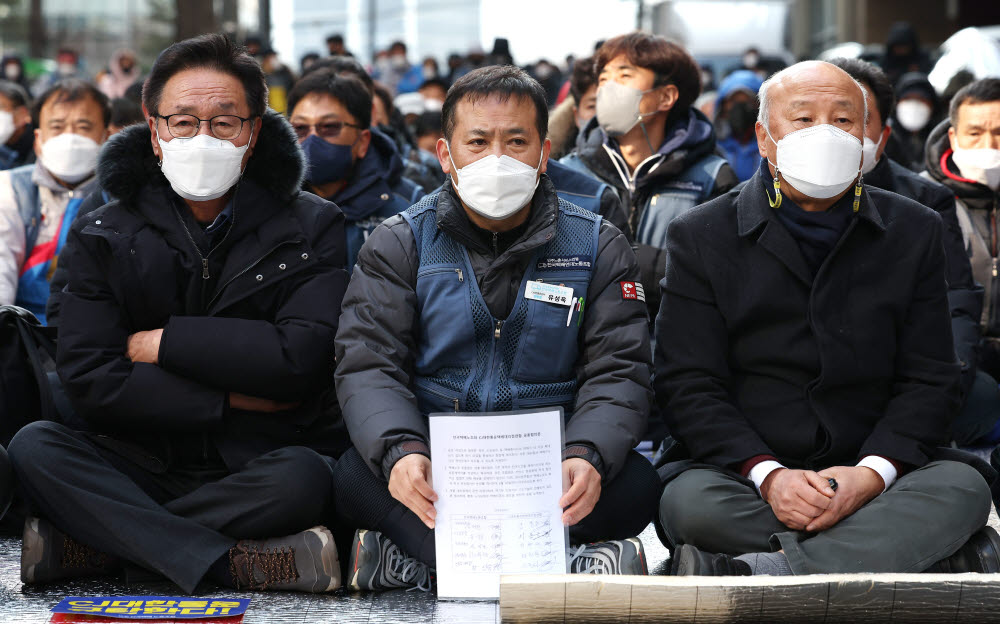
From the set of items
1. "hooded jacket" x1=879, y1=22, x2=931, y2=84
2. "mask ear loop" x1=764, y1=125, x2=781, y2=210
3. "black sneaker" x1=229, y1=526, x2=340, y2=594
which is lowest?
"black sneaker" x1=229, y1=526, x2=340, y2=594

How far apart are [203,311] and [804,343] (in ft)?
6.26

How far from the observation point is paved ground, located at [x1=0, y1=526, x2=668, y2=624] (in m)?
3.37

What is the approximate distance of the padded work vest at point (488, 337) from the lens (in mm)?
3742

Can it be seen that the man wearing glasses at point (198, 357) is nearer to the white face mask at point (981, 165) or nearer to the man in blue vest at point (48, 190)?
the man in blue vest at point (48, 190)

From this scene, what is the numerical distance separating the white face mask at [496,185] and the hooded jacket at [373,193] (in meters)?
1.39

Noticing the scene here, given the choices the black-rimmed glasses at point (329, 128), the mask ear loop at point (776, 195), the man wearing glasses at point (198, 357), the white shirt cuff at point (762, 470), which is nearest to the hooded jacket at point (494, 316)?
the man wearing glasses at point (198, 357)

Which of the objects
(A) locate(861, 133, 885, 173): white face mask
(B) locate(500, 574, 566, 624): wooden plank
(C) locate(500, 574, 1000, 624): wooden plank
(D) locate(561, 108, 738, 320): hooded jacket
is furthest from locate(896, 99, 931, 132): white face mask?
(B) locate(500, 574, 566, 624): wooden plank

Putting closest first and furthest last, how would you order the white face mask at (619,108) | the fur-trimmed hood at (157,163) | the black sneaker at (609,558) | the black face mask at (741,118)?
the black sneaker at (609,558) → the fur-trimmed hood at (157,163) → the white face mask at (619,108) → the black face mask at (741,118)

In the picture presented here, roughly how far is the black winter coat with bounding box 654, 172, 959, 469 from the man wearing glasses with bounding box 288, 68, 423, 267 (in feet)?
5.89

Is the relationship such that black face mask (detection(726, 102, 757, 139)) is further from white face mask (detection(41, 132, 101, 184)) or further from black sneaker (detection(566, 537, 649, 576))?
black sneaker (detection(566, 537, 649, 576))

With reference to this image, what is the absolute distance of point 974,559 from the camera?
357cm

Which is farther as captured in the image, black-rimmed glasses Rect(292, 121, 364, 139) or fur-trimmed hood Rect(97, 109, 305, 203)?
black-rimmed glasses Rect(292, 121, 364, 139)

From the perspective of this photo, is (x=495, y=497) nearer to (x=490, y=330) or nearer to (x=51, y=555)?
(x=490, y=330)

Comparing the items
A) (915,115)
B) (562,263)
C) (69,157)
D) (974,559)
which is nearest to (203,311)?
(562,263)
